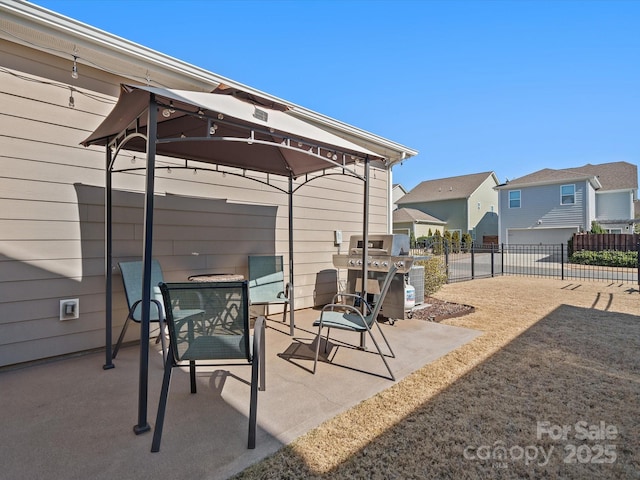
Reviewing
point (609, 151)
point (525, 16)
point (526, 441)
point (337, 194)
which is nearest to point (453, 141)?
point (609, 151)

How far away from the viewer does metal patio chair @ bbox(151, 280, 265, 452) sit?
1.89 meters

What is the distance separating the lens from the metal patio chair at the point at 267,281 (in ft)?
14.1

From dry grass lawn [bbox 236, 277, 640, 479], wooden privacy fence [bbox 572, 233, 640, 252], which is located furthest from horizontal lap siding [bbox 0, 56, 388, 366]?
wooden privacy fence [bbox 572, 233, 640, 252]

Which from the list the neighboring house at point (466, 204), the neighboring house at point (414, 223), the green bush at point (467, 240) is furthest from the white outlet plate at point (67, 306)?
the neighboring house at point (466, 204)

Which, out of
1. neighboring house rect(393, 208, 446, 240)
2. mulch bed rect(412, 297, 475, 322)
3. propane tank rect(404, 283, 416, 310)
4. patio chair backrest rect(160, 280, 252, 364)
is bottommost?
mulch bed rect(412, 297, 475, 322)

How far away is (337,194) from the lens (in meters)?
5.70

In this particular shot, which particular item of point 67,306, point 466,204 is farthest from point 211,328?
point 466,204

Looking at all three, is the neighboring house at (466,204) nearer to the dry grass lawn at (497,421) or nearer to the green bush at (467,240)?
the green bush at (467,240)

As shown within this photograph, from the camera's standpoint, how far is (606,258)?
43.3ft

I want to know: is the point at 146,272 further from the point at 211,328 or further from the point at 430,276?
the point at 430,276

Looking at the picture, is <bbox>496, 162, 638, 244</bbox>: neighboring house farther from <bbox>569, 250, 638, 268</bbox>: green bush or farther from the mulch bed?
the mulch bed

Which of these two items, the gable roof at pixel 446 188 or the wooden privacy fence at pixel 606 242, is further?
the gable roof at pixel 446 188

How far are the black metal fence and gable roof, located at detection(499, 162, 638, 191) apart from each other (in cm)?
380

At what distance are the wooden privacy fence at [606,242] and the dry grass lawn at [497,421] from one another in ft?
43.8
